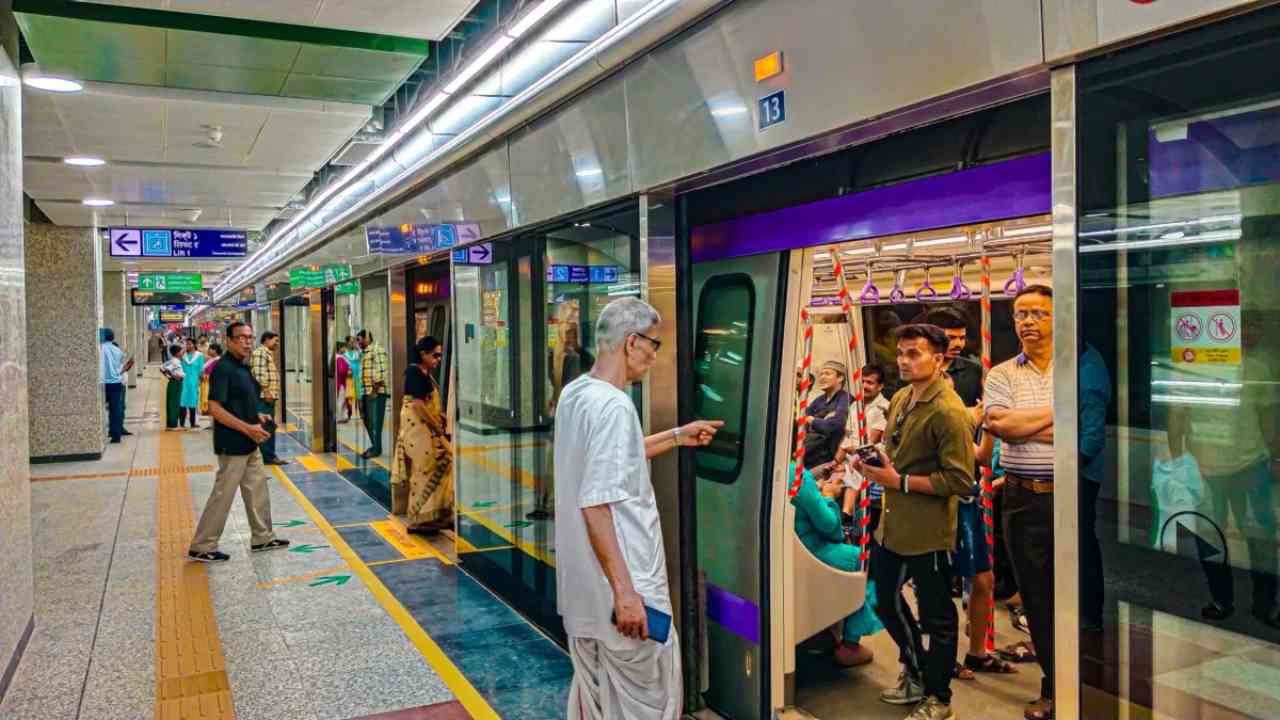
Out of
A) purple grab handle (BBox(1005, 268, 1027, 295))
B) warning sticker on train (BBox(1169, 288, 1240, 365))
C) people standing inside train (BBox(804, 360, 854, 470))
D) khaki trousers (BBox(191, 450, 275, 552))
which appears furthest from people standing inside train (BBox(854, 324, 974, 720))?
khaki trousers (BBox(191, 450, 275, 552))

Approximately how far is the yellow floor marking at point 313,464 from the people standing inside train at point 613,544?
902 centimetres

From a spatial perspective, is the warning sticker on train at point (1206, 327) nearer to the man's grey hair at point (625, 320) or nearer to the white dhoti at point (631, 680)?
the man's grey hair at point (625, 320)

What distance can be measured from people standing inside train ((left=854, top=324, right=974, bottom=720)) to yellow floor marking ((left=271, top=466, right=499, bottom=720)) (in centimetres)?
171

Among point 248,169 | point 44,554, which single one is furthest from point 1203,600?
point 248,169

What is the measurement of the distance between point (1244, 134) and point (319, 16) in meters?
4.11

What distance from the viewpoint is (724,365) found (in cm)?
381

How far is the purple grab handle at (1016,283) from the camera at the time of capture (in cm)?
573

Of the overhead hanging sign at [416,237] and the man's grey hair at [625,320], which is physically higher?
the overhead hanging sign at [416,237]

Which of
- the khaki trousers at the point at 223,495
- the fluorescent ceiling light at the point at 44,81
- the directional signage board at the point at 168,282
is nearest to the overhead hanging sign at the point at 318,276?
the khaki trousers at the point at 223,495

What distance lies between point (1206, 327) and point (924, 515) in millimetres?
2112

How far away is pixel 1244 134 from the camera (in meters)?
1.79

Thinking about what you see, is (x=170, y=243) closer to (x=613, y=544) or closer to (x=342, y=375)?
(x=342, y=375)

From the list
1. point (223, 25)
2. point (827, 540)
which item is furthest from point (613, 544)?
point (223, 25)

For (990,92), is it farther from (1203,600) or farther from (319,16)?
(319,16)
